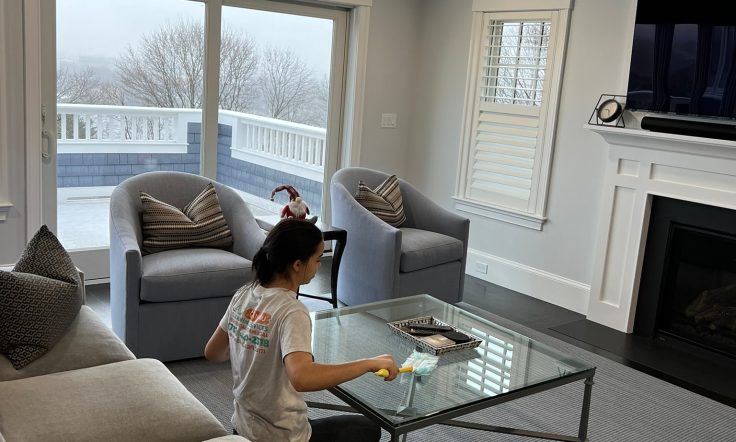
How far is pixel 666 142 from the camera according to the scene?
14.5 feet

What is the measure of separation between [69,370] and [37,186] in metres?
2.29

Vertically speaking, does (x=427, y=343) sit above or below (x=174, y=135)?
below

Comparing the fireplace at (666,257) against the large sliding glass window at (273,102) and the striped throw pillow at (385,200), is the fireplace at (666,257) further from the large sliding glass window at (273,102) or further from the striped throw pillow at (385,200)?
the large sliding glass window at (273,102)

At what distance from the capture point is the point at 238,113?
A: 548 centimetres

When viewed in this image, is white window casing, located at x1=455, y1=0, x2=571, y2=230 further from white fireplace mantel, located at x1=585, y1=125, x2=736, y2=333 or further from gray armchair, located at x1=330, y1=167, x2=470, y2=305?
gray armchair, located at x1=330, y1=167, x2=470, y2=305

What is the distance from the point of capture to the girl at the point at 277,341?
1947mm

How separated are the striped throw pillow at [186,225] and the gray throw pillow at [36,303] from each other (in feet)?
3.63

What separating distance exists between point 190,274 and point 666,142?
2.83 metres

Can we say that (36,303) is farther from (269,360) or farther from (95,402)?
A: (269,360)

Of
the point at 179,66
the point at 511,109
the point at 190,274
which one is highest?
the point at 179,66

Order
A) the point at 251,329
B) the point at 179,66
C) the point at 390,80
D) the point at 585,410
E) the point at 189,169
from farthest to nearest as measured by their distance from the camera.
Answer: the point at 390,80
the point at 189,169
the point at 179,66
the point at 585,410
the point at 251,329

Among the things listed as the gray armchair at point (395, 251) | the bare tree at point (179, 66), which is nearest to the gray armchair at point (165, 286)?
the gray armchair at point (395, 251)

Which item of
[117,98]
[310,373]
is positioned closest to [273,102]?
[117,98]

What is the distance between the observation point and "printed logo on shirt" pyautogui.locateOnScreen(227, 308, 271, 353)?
197 centimetres
